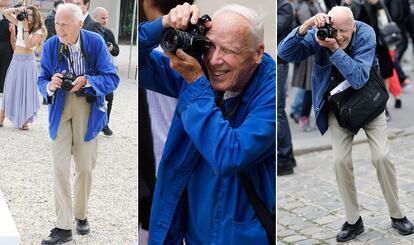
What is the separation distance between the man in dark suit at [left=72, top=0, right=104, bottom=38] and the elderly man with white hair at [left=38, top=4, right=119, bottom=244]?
0.07 feet

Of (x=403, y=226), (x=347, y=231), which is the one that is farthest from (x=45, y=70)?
(x=403, y=226)

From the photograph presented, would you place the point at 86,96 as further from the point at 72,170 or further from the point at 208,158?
the point at 208,158

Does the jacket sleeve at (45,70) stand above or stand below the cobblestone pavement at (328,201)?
above

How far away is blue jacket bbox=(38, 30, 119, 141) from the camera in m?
3.61

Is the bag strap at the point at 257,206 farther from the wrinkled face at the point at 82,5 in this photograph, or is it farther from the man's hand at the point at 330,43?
the wrinkled face at the point at 82,5

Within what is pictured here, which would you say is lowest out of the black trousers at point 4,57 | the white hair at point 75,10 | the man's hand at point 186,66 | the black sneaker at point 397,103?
the black sneaker at point 397,103

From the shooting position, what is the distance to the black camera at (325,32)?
11.3 ft

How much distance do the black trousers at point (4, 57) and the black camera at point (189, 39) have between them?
1836 millimetres

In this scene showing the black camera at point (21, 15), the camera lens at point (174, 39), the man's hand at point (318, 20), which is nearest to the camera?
the camera lens at point (174, 39)

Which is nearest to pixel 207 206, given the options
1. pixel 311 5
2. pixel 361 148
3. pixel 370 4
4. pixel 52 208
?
pixel 52 208

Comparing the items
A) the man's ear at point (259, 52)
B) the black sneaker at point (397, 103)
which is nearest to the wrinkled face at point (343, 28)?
the man's ear at point (259, 52)

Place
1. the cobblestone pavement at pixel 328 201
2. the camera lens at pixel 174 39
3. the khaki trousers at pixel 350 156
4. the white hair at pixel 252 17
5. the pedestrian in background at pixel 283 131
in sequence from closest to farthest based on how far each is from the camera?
the camera lens at pixel 174 39
the white hair at pixel 252 17
the khaki trousers at pixel 350 156
the cobblestone pavement at pixel 328 201
the pedestrian in background at pixel 283 131

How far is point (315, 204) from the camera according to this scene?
545 cm

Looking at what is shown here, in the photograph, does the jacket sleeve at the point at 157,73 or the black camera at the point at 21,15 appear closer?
the jacket sleeve at the point at 157,73
